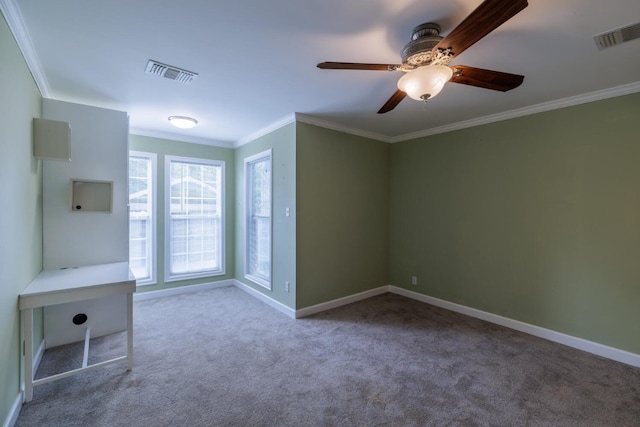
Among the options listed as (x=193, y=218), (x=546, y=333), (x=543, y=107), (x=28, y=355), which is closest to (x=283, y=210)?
(x=193, y=218)

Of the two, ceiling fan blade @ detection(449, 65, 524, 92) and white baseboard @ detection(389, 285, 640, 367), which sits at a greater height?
ceiling fan blade @ detection(449, 65, 524, 92)

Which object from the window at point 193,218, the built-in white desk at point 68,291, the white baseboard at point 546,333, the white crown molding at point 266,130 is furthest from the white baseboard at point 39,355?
the white baseboard at point 546,333

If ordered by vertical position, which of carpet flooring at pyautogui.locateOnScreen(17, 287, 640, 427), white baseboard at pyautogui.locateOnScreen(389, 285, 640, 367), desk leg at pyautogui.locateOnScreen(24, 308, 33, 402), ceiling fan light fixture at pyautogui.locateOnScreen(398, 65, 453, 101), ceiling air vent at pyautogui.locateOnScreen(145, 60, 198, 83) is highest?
ceiling air vent at pyautogui.locateOnScreen(145, 60, 198, 83)

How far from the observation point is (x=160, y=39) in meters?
1.87

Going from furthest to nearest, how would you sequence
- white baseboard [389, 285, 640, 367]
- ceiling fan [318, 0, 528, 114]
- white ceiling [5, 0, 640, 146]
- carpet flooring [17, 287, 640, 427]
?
white baseboard [389, 285, 640, 367] < carpet flooring [17, 287, 640, 427] < white ceiling [5, 0, 640, 146] < ceiling fan [318, 0, 528, 114]

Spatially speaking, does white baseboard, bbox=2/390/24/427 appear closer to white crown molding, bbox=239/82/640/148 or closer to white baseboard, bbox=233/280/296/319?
white baseboard, bbox=233/280/296/319

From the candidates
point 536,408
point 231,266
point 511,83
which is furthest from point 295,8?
point 231,266

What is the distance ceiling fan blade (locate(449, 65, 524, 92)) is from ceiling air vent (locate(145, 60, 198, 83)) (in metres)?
2.06

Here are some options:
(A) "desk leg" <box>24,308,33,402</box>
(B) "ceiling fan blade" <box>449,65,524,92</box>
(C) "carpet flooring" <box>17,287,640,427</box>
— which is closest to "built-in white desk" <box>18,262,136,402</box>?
(A) "desk leg" <box>24,308,33,402</box>

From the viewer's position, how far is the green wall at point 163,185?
4055 millimetres

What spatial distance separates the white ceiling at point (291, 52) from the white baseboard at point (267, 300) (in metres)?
2.42

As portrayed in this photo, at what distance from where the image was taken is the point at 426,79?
5.45ft

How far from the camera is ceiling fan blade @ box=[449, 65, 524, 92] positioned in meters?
1.75

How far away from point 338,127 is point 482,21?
2510 mm
